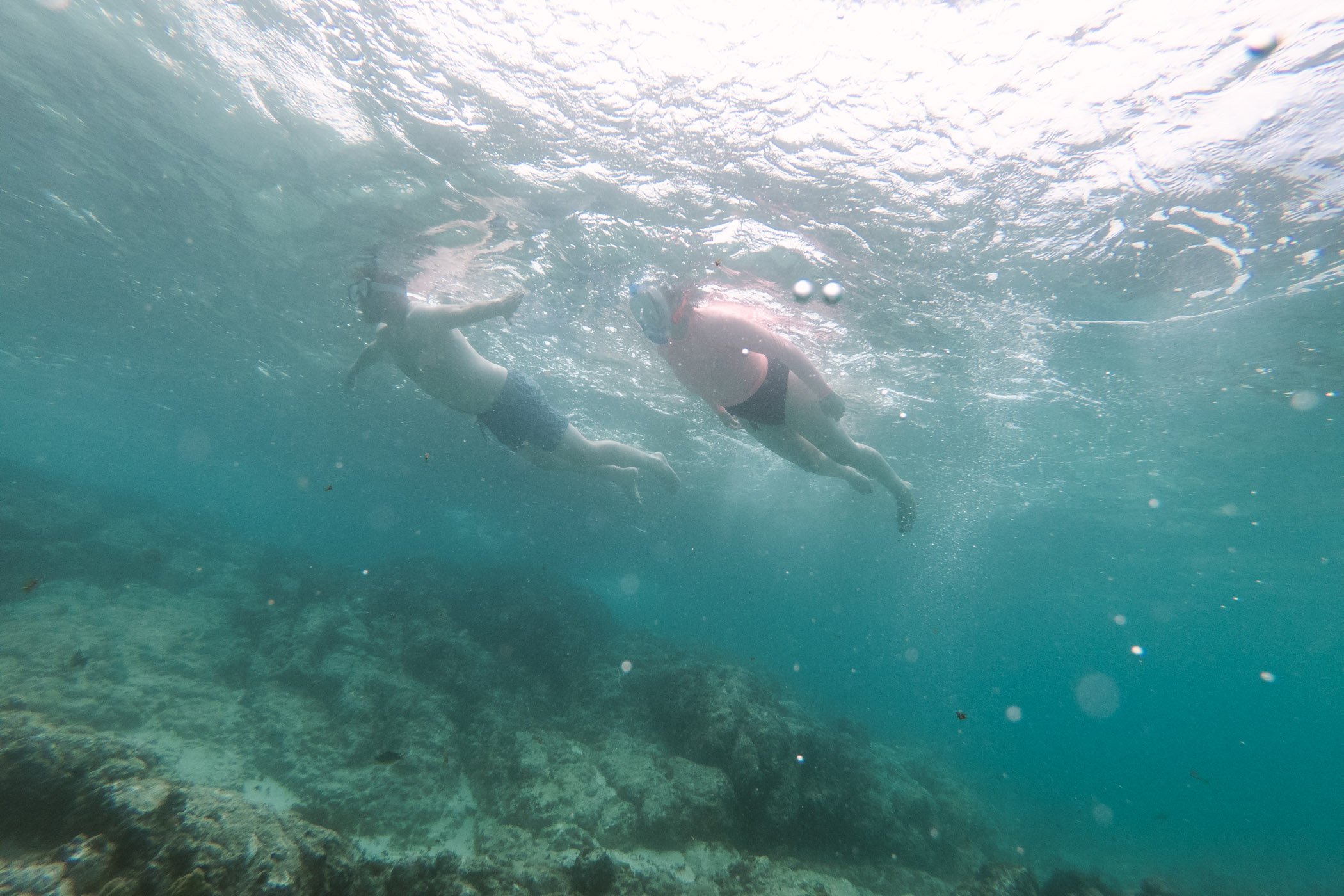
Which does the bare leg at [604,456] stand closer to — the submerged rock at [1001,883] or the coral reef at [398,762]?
the coral reef at [398,762]

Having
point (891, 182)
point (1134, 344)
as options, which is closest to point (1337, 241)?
point (1134, 344)

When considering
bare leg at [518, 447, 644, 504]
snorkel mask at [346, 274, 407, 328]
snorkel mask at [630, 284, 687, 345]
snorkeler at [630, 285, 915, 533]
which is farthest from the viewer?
bare leg at [518, 447, 644, 504]

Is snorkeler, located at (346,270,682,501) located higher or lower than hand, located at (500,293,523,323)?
lower

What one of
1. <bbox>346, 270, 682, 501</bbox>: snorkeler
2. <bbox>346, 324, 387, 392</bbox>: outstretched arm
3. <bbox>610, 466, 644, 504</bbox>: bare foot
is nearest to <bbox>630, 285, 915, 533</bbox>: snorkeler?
<bbox>346, 270, 682, 501</bbox>: snorkeler

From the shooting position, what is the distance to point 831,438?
7086 mm

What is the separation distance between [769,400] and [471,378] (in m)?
4.69

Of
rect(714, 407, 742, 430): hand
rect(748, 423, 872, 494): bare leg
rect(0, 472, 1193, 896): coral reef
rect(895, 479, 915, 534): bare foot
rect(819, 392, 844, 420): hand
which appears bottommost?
rect(0, 472, 1193, 896): coral reef

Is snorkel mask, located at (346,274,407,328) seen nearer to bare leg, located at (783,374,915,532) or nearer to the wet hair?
the wet hair

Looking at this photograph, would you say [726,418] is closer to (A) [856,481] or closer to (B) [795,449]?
(B) [795,449]

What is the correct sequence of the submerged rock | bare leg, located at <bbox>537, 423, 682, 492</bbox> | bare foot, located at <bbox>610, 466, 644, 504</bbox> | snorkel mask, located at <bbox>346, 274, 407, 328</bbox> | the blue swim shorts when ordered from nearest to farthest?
the submerged rock, snorkel mask, located at <bbox>346, 274, 407, 328</bbox>, the blue swim shorts, bare leg, located at <bbox>537, 423, 682, 492</bbox>, bare foot, located at <bbox>610, 466, 644, 504</bbox>

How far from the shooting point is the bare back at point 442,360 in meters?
7.68

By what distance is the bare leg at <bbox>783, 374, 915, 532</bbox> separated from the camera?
6.66m

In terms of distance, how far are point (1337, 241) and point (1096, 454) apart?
1265 centimetres

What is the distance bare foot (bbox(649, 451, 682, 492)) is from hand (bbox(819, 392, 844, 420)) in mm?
3673
